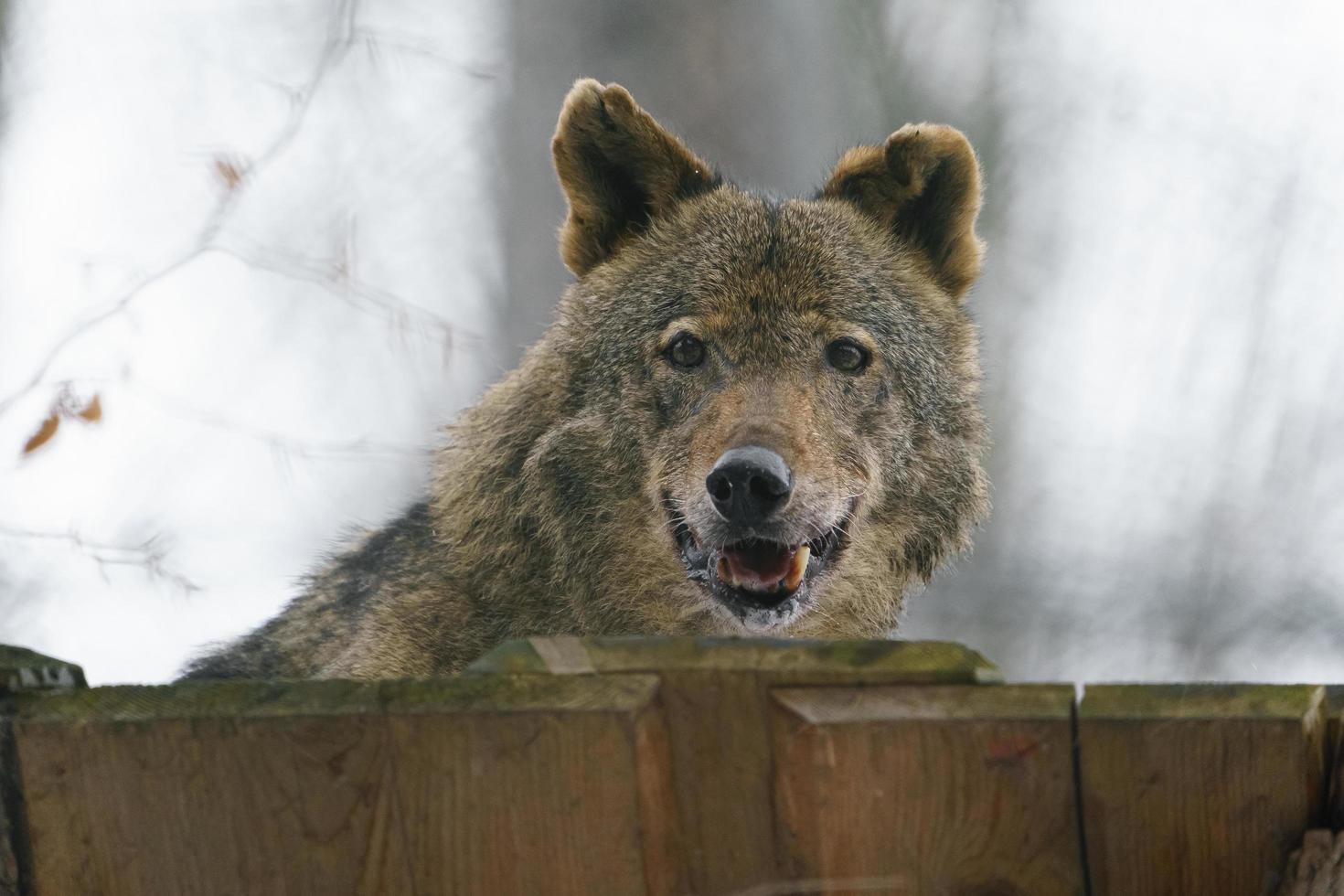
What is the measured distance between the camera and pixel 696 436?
4.58 metres

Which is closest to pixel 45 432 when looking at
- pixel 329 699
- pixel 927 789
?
pixel 329 699

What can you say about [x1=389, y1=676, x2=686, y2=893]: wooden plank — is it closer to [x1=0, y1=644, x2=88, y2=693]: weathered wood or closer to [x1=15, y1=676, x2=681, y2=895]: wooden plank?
[x1=15, y1=676, x2=681, y2=895]: wooden plank

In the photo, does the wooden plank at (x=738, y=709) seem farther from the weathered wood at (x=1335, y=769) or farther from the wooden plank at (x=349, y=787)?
the weathered wood at (x=1335, y=769)

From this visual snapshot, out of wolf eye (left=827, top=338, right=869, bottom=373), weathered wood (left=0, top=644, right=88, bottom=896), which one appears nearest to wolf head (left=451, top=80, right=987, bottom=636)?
wolf eye (left=827, top=338, right=869, bottom=373)

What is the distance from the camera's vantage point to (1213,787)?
81.3 inches

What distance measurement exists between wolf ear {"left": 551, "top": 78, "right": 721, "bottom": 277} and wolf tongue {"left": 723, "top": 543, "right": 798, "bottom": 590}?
1.62 metres

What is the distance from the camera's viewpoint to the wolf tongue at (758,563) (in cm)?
440

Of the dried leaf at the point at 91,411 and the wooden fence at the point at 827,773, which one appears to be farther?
the dried leaf at the point at 91,411

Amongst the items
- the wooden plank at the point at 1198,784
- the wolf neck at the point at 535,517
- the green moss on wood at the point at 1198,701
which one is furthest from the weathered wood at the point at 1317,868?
the wolf neck at the point at 535,517

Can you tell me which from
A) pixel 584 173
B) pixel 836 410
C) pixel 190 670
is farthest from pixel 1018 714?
pixel 190 670

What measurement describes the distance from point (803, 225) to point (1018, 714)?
11.2 ft

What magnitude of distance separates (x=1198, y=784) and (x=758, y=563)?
2408mm

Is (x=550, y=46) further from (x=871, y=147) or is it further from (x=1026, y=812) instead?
(x=1026, y=812)

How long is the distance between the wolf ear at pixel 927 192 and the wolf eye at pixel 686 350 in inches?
43.0
